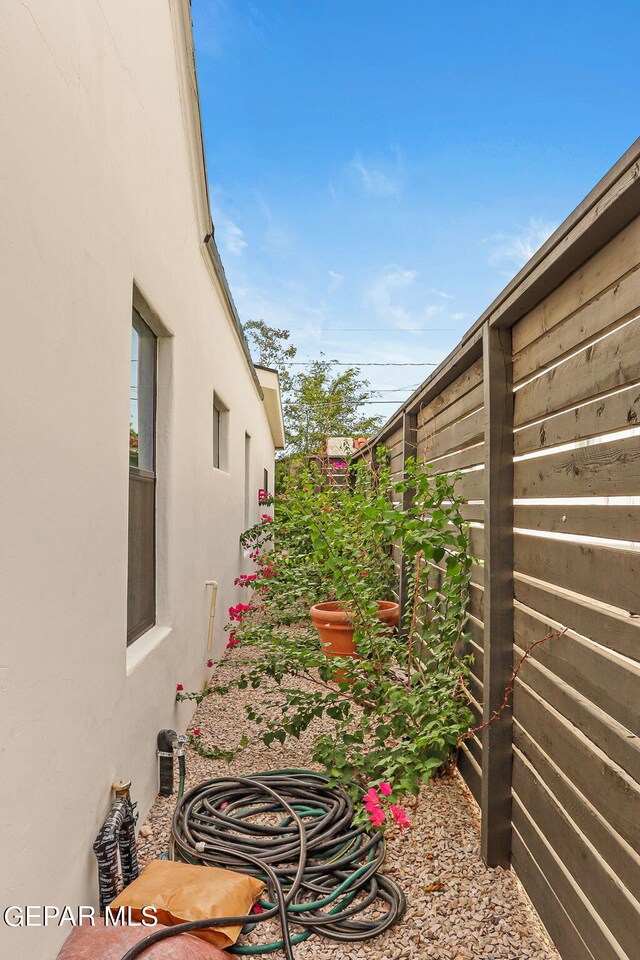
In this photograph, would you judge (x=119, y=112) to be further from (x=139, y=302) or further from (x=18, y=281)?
(x=18, y=281)

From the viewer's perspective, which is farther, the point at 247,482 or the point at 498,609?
the point at 247,482

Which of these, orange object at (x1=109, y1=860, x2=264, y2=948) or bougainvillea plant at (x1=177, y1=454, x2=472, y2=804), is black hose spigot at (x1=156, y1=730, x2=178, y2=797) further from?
orange object at (x1=109, y1=860, x2=264, y2=948)

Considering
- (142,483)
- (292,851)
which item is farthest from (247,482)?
(292,851)

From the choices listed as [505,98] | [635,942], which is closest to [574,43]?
[505,98]

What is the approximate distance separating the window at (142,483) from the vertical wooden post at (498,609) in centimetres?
137

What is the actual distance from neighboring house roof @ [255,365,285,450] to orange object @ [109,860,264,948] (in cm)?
835

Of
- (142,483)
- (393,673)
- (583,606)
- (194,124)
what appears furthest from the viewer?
(194,124)

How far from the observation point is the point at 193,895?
1.66m

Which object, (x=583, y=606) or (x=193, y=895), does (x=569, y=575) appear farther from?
(x=193, y=895)

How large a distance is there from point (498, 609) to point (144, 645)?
1.41m

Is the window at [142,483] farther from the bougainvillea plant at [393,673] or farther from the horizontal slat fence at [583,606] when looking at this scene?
the horizontal slat fence at [583,606]

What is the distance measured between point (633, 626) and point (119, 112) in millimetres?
2104

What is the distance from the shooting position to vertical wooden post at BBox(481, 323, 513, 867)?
2.02 m

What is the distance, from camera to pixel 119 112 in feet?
6.41
